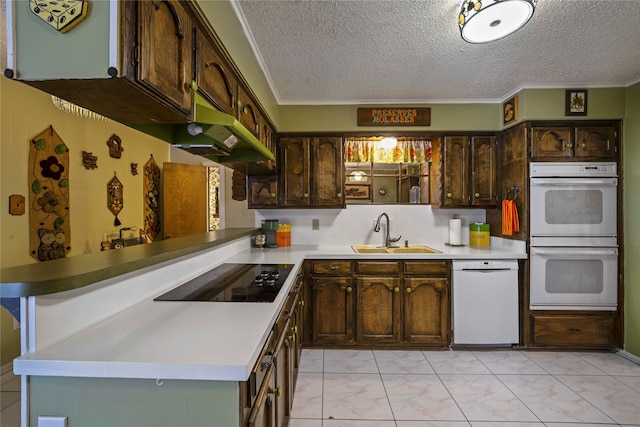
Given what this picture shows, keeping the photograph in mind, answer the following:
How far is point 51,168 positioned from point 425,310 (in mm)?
3796

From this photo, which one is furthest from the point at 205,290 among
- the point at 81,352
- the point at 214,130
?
the point at 214,130

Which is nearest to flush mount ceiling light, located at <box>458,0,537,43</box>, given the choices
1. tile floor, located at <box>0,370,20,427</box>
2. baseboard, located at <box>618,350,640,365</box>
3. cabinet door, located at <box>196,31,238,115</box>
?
cabinet door, located at <box>196,31,238,115</box>

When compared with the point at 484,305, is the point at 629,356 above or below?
below

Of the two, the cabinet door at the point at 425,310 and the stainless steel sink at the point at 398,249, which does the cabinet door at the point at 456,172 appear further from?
the cabinet door at the point at 425,310

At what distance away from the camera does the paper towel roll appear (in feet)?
11.1

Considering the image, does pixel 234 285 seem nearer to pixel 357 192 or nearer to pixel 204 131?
pixel 204 131

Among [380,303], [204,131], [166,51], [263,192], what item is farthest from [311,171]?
[166,51]

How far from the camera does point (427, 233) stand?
353 cm

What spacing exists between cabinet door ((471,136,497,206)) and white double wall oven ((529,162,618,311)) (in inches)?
16.1

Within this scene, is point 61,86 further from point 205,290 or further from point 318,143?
point 318,143

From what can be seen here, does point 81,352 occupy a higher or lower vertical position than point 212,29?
lower

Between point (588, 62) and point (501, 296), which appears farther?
point (501, 296)

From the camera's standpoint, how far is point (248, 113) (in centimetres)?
219

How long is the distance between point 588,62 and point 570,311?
216cm
